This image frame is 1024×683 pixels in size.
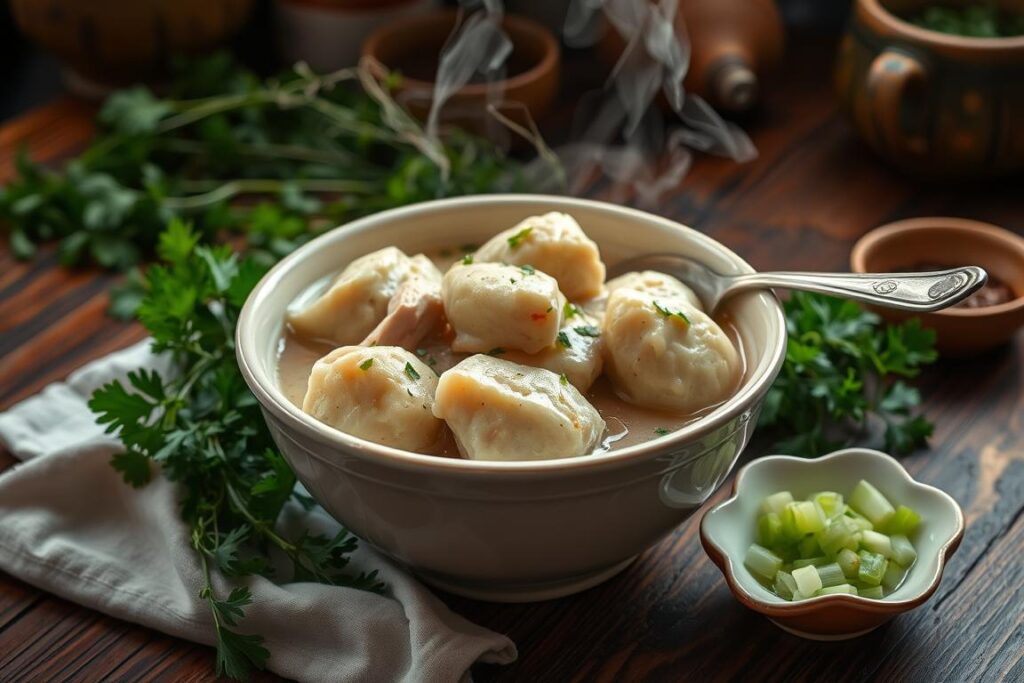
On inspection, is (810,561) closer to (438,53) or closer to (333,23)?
(438,53)

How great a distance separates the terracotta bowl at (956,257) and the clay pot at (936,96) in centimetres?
33

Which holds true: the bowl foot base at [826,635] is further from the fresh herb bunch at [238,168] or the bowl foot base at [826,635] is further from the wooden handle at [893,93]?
the wooden handle at [893,93]

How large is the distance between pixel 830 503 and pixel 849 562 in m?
0.10

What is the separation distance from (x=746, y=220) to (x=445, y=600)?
3.92 ft

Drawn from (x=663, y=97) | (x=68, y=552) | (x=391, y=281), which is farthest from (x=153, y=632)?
(x=663, y=97)

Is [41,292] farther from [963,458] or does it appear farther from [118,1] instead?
[963,458]

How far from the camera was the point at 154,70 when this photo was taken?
9.25ft

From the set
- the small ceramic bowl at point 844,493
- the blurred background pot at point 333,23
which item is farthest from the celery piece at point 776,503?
the blurred background pot at point 333,23

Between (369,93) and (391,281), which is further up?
(391,281)

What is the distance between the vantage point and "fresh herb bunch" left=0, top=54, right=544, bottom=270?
2264 millimetres

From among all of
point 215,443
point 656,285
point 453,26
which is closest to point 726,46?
point 453,26

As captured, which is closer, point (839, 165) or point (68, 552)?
point (68, 552)

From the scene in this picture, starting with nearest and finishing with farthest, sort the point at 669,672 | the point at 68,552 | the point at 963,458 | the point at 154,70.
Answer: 1. the point at 669,672
2. the point at 68,552
3. the point at 963,458
4. the point at 154,70

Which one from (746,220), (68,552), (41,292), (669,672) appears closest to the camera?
(669,672)
